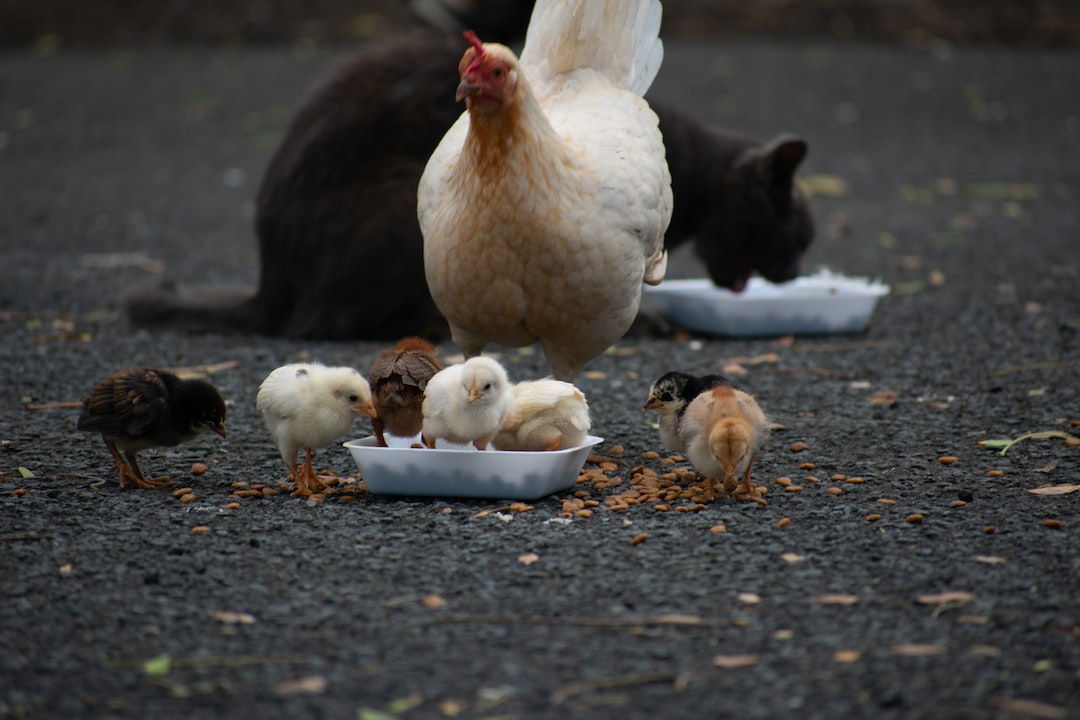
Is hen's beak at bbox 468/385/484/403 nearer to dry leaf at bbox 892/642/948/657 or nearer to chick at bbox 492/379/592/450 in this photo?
chick at bbox 492/379/592/450

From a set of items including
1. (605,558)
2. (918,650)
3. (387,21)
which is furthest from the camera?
(387,21)

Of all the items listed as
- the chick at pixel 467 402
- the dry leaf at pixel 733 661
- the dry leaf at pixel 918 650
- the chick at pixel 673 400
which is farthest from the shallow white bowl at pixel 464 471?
the dry leaf at pixel 918 650

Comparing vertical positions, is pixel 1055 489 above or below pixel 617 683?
above

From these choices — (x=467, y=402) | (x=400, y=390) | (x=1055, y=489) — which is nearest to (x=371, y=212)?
(x=400, y=390)

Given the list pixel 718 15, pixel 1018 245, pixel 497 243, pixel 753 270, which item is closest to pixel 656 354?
pixel 753 270

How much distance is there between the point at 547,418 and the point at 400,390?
0.46 m

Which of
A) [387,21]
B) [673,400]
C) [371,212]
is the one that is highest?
[387,21]

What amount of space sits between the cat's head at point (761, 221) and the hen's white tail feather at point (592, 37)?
1.78 m

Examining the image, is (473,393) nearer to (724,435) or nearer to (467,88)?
(724,435)

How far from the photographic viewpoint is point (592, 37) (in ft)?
13.6

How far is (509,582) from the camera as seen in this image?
2.88 meters

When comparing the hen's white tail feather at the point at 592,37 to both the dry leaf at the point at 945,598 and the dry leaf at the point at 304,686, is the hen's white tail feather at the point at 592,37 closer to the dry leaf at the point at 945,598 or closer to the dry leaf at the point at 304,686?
the dry leaf at the point at 945,598

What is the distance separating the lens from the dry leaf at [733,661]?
7.94ft

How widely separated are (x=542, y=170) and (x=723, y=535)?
1.20 m
